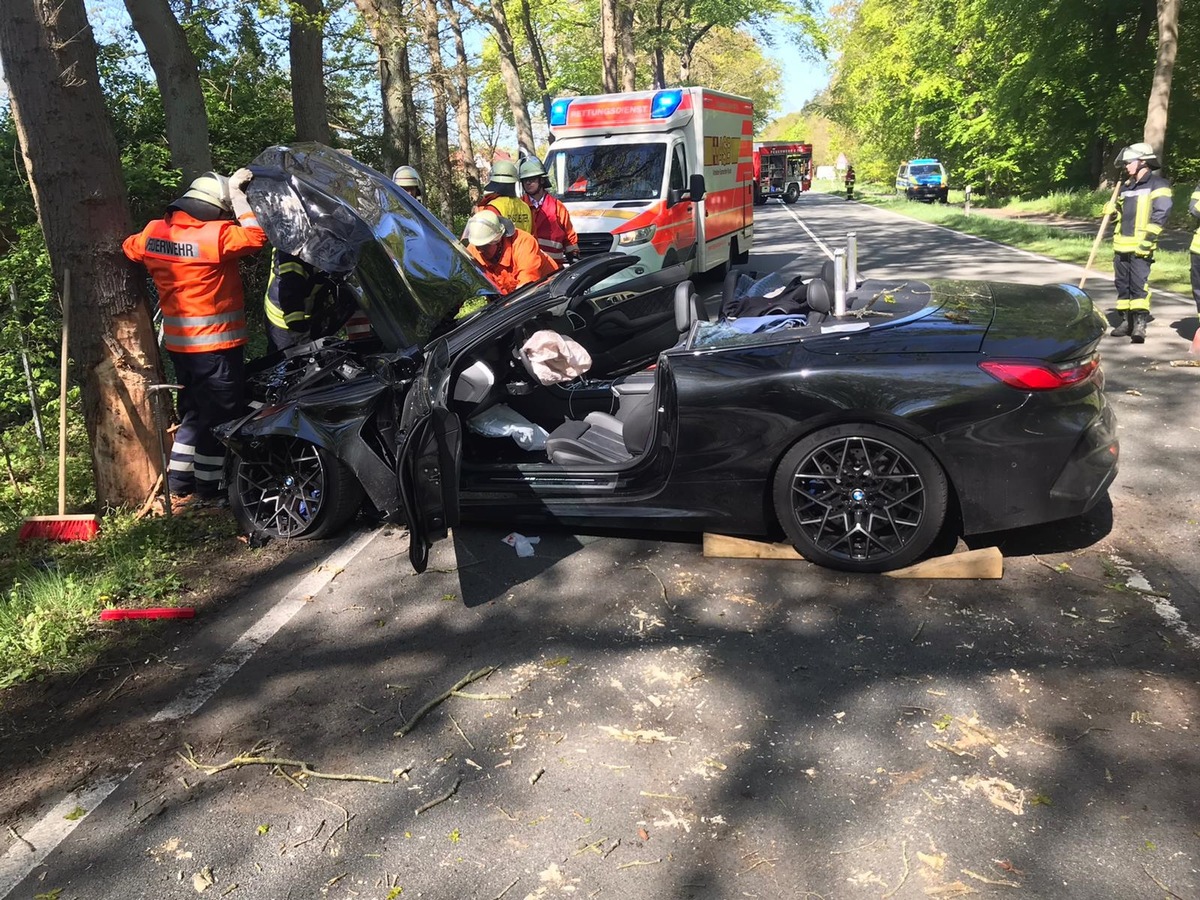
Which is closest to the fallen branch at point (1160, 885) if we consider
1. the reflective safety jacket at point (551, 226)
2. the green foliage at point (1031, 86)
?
the reflective safety jacket at point (551, 226)

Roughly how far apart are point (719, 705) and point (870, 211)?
35186 mm

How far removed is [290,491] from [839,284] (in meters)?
3.17

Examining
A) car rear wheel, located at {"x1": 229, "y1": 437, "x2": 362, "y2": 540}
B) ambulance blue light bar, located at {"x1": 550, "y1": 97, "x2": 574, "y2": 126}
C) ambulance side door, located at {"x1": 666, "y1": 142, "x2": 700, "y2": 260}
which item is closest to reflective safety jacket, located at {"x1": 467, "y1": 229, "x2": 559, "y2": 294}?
car rear wheel, located at {"x1": 229, "y1": 437, "x2": 362, "y2": 540}

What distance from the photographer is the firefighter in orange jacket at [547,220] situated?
9.20 meters

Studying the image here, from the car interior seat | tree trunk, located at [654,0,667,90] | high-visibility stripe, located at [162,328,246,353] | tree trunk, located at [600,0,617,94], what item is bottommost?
high-visibility stripe, located at [162,328,246,353]

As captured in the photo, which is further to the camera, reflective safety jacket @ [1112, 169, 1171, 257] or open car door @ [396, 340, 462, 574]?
reflective safety jacket @ [1112, 169, 1171, 257]

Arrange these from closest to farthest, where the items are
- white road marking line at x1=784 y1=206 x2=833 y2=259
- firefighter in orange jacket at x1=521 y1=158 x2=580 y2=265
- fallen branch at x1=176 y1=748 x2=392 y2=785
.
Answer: fallen branch at x1=176 y1=748 x2=392 y2=785, firefighter in orange jacket at x1=521 y1=158 x2=580 y2=265, white road marking line at x1=784 y1=206 x2=833 y2=259

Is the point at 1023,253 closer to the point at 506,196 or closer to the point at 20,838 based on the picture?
the point at 506,196

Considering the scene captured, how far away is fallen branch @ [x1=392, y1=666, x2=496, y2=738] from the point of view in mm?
3172

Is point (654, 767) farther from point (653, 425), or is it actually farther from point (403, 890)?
point (653, 425)

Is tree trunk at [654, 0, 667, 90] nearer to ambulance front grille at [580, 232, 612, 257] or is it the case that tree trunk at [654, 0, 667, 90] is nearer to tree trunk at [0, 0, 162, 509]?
ambulance front grille at [580, 232, 612, 257]

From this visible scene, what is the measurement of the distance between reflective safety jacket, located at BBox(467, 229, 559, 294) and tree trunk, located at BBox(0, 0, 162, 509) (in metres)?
2.91

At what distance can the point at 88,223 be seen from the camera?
5062 millimetres

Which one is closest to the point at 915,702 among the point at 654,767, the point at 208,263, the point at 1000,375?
the point at 654,767
